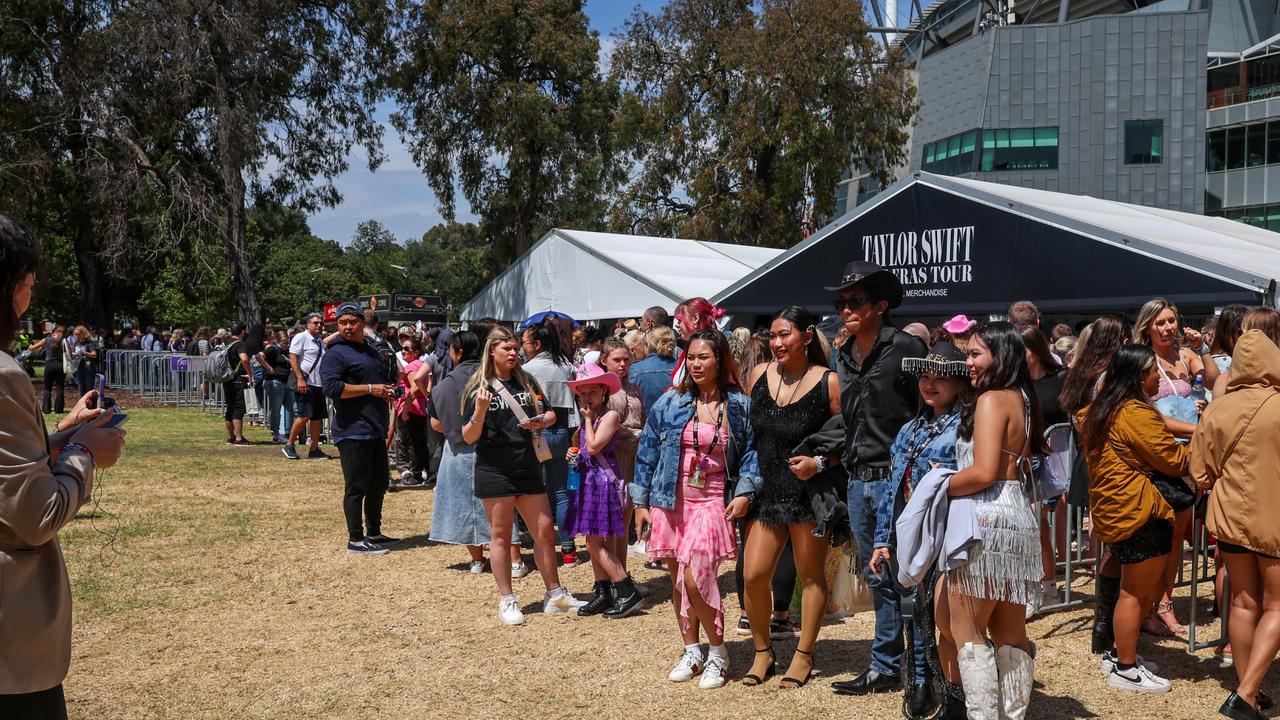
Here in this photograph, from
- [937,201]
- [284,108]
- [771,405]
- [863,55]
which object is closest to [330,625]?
[771,405]

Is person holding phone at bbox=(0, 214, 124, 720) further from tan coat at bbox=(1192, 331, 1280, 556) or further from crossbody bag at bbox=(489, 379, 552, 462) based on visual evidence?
tan coat at bbox=(1192, 331, 1280, 556)

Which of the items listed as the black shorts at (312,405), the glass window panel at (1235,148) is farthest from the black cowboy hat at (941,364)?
the glass window panel at (1235,148)

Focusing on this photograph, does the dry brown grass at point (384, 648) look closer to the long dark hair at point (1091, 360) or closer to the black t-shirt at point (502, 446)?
the black t-shirt at point (502, 446)

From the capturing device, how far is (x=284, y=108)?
88.8 ft

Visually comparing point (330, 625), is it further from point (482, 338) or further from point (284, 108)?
point (284, 108)

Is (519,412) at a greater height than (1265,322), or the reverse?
(1265,322)

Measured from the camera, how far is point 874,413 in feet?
15.7

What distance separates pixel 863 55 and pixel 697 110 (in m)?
5.79

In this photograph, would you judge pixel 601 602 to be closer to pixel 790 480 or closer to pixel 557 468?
pixel 557 468

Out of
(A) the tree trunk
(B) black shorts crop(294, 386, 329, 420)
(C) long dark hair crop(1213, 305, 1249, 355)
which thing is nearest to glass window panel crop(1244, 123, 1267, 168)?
(A) the tree trunk

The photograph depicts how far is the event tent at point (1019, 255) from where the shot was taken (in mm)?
10992

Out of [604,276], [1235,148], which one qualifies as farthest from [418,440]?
[1235,148]

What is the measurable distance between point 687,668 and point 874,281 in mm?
2248

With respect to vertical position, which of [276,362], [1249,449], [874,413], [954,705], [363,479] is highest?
[276,362]
